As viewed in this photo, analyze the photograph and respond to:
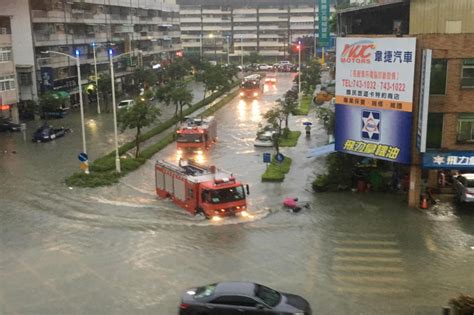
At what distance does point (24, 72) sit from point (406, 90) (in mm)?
50930

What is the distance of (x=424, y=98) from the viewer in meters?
28.7

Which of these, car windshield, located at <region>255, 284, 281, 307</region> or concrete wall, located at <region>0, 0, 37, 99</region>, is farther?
concrete wall, located at <region>0, 0, 37, 99</region>

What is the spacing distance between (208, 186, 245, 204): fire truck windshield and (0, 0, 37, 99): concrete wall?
46.3 metres

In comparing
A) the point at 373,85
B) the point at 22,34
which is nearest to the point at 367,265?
the point at 373,85

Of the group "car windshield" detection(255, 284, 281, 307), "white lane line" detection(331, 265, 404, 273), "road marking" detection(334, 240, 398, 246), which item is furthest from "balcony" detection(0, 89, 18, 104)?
"car windshield" detection(255, 284, 281, 307)

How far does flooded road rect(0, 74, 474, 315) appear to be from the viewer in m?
20.6

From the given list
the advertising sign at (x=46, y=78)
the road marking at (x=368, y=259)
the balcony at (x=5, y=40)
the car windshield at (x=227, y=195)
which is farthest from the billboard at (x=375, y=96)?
the advertising sign at (x=46, y=78)

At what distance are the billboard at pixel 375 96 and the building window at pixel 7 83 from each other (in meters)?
38.8

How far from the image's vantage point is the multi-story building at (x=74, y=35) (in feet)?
→ 224

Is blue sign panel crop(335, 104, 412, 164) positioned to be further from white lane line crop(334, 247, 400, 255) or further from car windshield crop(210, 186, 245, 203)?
car windshield crop(210, 186, 245, 203)

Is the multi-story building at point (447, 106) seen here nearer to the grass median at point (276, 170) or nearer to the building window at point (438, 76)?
the building window at point (438, 76)

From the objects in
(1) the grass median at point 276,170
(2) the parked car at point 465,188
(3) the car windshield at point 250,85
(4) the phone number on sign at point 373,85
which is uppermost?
(4) the phone number on sign at point 373,85

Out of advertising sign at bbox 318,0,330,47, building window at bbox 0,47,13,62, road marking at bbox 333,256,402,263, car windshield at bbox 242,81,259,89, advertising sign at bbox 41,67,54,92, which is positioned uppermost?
advertising sign at bbox 318,0,330,47

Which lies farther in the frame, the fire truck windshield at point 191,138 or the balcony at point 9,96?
the balcony at point 9,96
